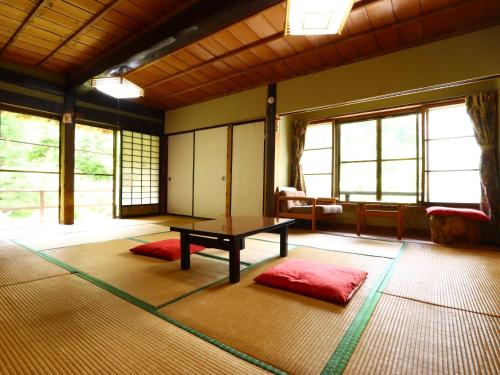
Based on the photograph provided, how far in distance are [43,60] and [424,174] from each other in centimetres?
650

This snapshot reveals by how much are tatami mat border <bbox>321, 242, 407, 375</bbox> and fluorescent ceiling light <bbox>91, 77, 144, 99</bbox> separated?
382cm

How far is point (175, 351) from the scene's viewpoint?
113cm

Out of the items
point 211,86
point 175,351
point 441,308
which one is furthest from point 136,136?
point 441,308

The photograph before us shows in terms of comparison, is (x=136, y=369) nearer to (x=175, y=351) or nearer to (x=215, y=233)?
(x=175, y=351)

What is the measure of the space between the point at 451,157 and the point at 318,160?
7.39ft

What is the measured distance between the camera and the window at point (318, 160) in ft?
17.7

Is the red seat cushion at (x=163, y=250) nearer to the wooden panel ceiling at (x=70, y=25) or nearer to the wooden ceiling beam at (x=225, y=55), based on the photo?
the wooden panel ceiling at (x=70, y=25)

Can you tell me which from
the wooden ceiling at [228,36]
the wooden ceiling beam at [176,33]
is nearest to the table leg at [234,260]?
the wooden ceiling beam at [176,33]

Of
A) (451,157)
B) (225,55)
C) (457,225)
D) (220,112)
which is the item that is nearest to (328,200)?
(457,225)

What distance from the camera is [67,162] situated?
15.3 feet

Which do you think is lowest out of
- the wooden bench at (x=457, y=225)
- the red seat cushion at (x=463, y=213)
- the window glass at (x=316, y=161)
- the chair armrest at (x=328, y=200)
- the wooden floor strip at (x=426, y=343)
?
the wooden floor strip at (x=426, y=343)

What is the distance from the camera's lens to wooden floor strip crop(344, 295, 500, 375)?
104cm

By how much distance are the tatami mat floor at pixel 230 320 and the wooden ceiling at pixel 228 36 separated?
265 cm

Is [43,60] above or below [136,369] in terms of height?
above
